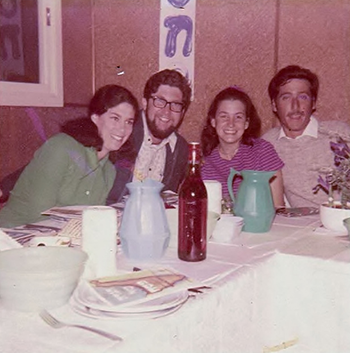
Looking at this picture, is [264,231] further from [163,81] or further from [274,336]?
[163,81]

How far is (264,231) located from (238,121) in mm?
1135

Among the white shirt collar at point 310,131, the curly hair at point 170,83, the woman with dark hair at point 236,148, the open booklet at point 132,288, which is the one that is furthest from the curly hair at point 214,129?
the open booklet at point 132,288

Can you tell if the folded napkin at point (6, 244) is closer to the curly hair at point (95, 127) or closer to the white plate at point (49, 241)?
the white plate at point (49, 241)

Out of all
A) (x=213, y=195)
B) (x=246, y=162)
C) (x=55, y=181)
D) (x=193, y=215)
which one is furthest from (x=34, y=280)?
(x=246, y=162)

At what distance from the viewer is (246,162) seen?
2566mm

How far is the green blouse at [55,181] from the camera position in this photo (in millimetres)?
2154

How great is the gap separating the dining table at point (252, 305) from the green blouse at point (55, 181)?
3.28ft

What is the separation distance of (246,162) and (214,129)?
268mm

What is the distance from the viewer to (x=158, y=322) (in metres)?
0.81

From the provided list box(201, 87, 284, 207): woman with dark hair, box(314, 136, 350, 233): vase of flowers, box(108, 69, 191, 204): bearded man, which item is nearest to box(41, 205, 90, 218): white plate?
box(314, 136, 350, 233): vase of flowers

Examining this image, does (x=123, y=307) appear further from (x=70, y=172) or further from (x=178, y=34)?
(x=178, y=34)

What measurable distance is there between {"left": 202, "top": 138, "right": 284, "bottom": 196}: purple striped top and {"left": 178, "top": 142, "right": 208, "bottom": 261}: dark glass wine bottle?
1.34 metres

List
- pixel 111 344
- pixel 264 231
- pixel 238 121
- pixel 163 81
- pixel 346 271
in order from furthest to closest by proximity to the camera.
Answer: pixel 163 81
pixel 238 121
pixel 264 231
pixel 346 271
pixel 111 344

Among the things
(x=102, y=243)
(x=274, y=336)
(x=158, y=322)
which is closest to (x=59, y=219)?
(x=102, y=243)
